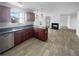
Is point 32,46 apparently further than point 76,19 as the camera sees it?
Yes

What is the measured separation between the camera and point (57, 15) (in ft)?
8.88

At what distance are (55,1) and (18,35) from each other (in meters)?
1.43

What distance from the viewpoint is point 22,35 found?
3.14 m

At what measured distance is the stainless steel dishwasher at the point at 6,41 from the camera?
2851mm

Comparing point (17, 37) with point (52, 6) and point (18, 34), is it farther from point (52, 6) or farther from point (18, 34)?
point (52, 6)

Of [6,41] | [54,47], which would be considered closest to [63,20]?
[54,47]

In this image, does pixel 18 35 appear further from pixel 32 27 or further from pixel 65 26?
pixel 65 26

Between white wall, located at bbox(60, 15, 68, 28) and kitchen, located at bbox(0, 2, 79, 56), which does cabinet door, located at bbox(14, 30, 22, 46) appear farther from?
white wall, located at bbox(60, 15, 68, 28)

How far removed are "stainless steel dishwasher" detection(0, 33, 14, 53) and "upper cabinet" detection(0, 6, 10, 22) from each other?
428 millimetres

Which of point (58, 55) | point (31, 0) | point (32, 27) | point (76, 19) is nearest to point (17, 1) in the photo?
point (31, 0)

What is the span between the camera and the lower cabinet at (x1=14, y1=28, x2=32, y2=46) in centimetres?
298

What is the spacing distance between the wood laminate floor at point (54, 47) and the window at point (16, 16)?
0.63 meters

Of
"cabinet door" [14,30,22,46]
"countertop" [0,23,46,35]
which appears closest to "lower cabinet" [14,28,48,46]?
"cabinet door" [14,30,22,46]

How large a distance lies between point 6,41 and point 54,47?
135 cm
